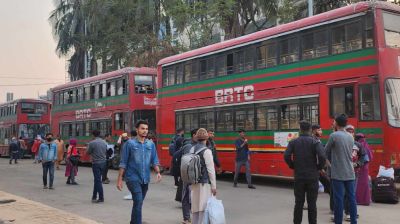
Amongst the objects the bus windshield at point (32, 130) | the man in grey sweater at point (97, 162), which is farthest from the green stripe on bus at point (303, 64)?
the bus windshield at point (32, 130)

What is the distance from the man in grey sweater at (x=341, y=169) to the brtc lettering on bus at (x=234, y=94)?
7.46 meters

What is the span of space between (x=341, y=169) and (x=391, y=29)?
18.6 ft

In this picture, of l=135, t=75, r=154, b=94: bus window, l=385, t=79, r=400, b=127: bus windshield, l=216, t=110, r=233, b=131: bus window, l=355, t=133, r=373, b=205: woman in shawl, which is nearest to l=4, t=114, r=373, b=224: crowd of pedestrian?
l=355, t=133, r=373, b=205: woman in shawl

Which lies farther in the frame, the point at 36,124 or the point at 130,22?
the point at 36,124

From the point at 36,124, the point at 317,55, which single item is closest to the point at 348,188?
the point at 317,55

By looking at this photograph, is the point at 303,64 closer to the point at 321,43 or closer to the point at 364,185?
the point at 321,43

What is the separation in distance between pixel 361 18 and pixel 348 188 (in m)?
5.69

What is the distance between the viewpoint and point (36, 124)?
1471 inches

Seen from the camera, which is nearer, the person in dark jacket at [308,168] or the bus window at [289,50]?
the person in dark jacket at [308,168]

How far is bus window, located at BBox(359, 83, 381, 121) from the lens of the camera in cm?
1163

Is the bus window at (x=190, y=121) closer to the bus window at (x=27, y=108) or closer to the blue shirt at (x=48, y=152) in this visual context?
the blue shirt at (x=48, y=152)

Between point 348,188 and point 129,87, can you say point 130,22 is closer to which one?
point 129,87

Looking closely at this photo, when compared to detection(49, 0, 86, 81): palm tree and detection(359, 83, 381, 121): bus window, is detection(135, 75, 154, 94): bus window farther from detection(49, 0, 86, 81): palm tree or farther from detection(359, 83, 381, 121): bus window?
detection(49, 0, 86, 81): palm tree

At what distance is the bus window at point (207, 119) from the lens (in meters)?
16.9
